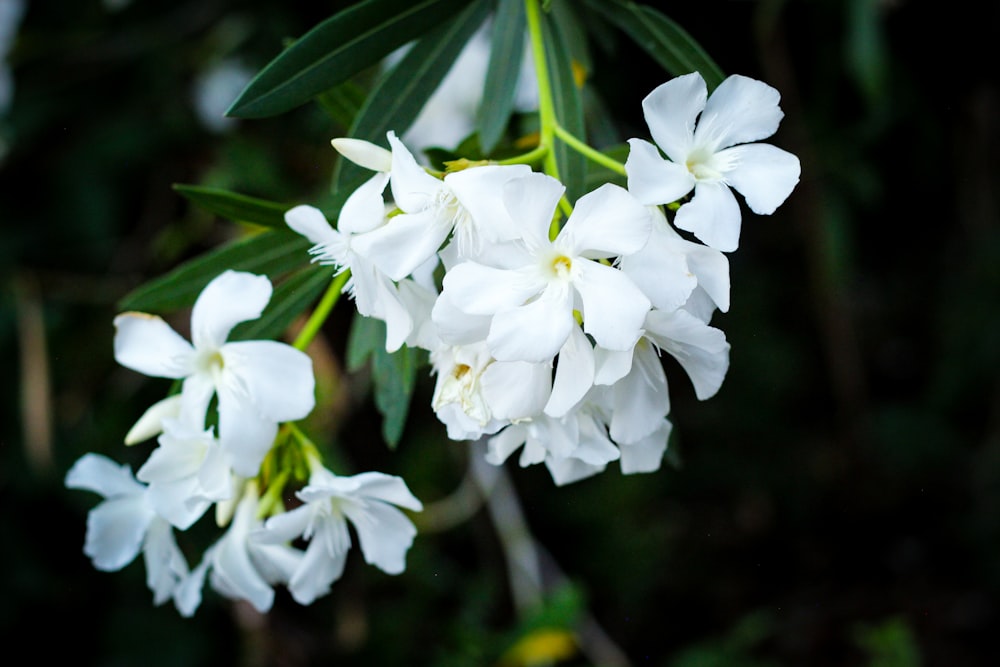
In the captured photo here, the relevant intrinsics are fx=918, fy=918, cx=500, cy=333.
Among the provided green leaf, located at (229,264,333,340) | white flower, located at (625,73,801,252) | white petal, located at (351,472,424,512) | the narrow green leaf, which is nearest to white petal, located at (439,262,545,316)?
white flower, located at (625,73,801,252)

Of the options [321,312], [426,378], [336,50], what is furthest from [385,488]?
[426,378]

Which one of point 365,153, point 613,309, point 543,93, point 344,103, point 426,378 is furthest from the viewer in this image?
point 426,378

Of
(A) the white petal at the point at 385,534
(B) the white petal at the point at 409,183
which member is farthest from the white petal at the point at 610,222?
(A) the white petal at the point at 385,534

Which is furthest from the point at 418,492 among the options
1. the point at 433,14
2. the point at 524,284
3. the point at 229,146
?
the point at 524,284

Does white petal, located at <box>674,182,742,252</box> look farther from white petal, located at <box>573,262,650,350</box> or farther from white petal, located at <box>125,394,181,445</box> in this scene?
white petal, located at <box>125,394,181,445</box>

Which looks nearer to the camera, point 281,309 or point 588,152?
point 588,152

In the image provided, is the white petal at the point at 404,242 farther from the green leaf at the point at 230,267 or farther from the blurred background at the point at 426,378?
the blurred background at the point at 426,378

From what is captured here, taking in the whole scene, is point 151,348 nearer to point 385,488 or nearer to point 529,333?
point 385,488
